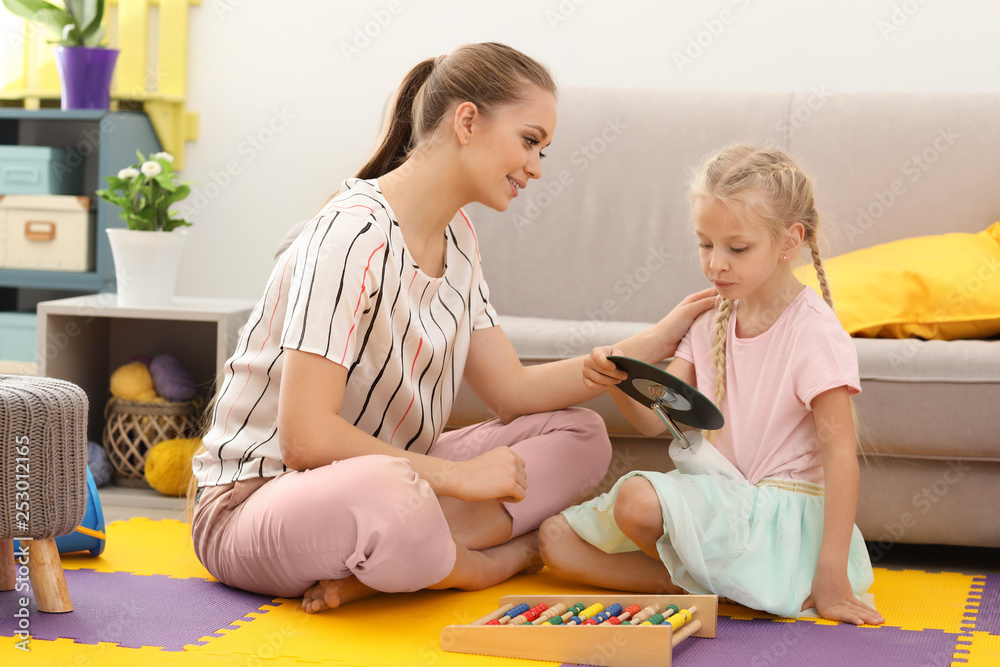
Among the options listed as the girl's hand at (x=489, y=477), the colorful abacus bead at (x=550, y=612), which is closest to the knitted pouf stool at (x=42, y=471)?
the girl's hand at (x=489, y=477)

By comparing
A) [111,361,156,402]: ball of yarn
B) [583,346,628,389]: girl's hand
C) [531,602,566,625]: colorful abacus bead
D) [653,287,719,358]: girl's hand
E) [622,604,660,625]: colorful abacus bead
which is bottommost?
[531,602,566,625]: colorful abacus bead

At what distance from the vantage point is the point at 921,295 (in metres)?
1.75

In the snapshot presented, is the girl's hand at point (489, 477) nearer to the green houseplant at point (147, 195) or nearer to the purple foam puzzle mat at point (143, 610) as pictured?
the purple foam puzzle mat at point (143, 610)

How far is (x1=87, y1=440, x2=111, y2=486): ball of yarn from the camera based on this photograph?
6.74 ft

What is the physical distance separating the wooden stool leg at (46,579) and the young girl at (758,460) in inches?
25.1

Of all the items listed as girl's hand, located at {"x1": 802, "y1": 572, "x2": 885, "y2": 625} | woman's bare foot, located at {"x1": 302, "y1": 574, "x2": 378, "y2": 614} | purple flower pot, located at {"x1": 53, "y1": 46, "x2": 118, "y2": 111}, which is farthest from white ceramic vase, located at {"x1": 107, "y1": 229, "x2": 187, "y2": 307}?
girl's hand, located at {"x1": 802, "y1": 572, "x2": 885, "y2": 625}

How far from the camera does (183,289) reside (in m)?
2.81

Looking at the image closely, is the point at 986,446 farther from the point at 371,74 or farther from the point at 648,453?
the point at 371,74

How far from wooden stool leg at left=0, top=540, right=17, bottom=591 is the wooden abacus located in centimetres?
61

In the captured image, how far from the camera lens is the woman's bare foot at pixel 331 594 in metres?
1.25

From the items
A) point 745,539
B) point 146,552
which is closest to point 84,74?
point 146,552

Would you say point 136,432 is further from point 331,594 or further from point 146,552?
point 331,594

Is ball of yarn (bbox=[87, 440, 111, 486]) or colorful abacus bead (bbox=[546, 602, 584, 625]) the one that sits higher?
colorful abacus bead (bbox=[546, 602, 584, 625])

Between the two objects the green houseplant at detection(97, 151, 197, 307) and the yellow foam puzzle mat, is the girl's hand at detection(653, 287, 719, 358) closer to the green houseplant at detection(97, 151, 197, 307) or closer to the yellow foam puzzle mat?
the yellow foam puzzle mat
